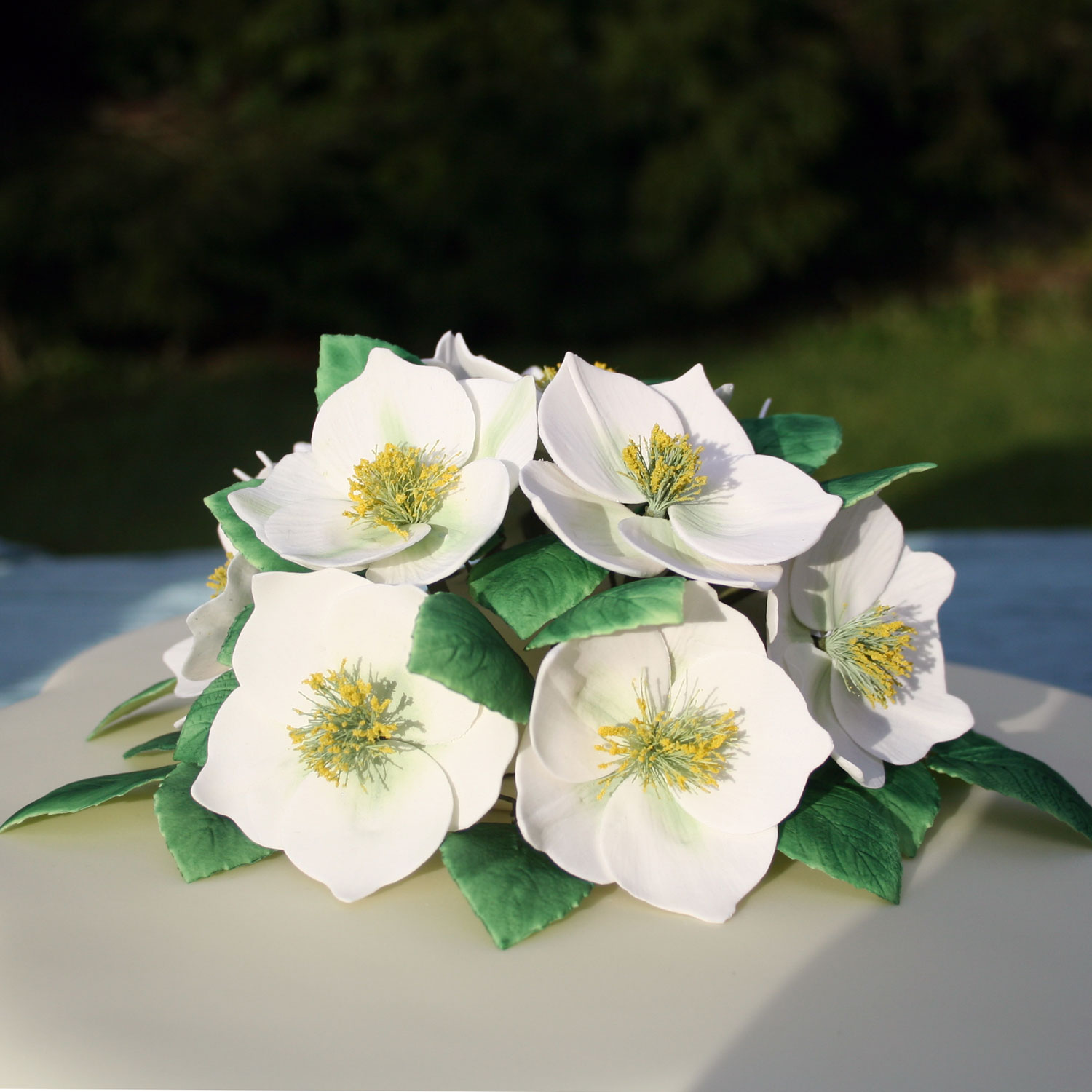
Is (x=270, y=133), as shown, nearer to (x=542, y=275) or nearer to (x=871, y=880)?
(x=542, y=275)

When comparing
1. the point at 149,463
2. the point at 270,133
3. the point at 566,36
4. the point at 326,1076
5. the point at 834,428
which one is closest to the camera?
the point at 326,1076

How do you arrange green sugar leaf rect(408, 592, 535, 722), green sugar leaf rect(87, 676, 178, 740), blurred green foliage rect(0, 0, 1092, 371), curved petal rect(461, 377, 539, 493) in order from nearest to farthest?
green sugar leaf rect(408, 592, 535, 722) → curved petal rect(461, 377, 539, 493) → green sugar leaf rect(87, 676, 178, 740) → blurred green foliage rect(0, 0, 1092, 371)

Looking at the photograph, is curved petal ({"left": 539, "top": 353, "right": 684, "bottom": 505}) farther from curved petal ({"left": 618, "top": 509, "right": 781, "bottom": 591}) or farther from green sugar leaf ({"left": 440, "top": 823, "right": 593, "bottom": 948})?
green sugar leaf ({"left": 440, "top": 823, "right": 593, "bottom": 948})

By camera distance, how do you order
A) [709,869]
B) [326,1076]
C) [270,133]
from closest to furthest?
[326,1076] < [709,869] < [270,133]

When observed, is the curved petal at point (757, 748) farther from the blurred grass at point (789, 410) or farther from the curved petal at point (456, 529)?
the blurred grass at point (789, 410)

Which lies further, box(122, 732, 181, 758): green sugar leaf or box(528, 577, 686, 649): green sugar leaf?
box(122, 732, 181, 758): green sugar leaf

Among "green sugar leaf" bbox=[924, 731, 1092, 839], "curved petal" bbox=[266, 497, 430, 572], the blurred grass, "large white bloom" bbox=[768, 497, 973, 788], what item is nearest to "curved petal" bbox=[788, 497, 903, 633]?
"large white bloom" bbox=[768, 497, 973, 788]

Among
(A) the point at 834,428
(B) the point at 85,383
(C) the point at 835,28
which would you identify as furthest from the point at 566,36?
(A) the point at 834,428

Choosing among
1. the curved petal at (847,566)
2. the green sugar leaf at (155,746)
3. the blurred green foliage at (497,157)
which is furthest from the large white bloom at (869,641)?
the blurred green foliage at (497,157)
